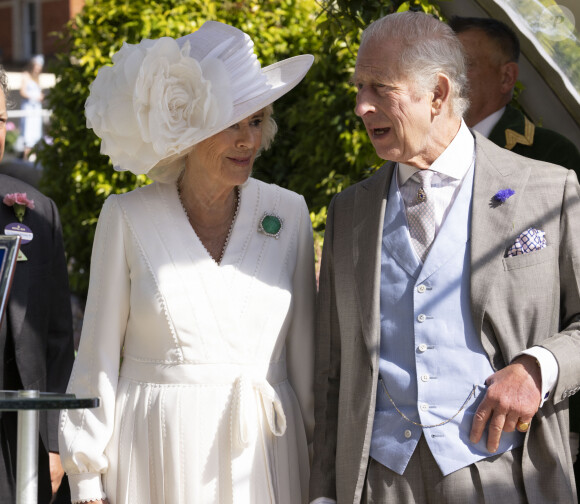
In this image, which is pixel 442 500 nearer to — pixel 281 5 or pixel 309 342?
pixel 309 342

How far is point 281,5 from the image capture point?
7941 millimetres

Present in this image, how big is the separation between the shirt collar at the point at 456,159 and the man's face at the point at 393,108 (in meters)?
0.05

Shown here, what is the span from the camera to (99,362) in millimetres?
3170

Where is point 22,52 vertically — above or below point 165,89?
above

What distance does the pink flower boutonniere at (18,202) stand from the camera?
→ 11.6ft

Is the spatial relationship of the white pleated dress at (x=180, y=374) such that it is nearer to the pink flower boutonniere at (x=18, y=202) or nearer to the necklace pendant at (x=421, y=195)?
the pink flower boutonniere at (x=18, y=202)

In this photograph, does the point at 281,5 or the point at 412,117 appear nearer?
the point at 412,117


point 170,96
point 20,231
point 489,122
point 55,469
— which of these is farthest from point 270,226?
point 489,122

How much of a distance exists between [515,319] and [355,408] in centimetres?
55

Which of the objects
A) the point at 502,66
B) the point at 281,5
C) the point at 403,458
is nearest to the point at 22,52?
the point at 281,5

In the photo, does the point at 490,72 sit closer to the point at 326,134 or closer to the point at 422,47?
the point at 422,47

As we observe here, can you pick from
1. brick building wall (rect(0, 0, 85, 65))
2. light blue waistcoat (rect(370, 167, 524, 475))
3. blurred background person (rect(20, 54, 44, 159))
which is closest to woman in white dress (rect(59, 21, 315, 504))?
light blue waistcoat (rect(370, 167, 524, 475))

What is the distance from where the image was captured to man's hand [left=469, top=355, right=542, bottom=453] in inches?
106

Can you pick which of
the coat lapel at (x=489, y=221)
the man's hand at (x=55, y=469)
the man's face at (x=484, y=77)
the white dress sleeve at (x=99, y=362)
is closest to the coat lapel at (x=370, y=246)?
the coat lapel at (x=489, y=221)
